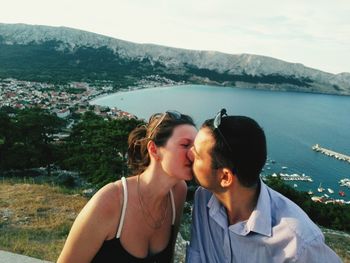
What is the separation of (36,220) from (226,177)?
4.74m

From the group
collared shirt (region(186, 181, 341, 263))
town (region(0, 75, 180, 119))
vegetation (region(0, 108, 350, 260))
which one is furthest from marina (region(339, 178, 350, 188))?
collared shirt (region(186, 181, 341, 263))

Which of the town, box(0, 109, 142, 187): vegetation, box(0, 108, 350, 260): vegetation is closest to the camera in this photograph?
box(0, 108, 350, 260): vegetation

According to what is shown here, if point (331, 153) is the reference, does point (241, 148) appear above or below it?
above

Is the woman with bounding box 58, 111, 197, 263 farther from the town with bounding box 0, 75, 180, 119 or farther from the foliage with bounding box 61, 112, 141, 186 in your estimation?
the town with bounding box 0, 75, 180, 119

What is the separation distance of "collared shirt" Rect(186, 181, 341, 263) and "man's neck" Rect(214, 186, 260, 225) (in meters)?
0.04

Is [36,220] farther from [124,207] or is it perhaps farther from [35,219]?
[124,207]

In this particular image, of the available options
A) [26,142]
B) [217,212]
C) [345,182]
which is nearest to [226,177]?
[217,212]

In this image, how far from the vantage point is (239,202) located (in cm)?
198

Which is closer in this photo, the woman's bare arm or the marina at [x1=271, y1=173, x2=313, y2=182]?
the woman's bare arm

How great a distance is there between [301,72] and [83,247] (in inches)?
6690

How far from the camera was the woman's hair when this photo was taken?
2150 millimetres

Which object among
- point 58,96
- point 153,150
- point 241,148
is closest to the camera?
point 241,148

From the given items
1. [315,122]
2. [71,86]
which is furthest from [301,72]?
[71,86]

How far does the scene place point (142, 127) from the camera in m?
2.44
